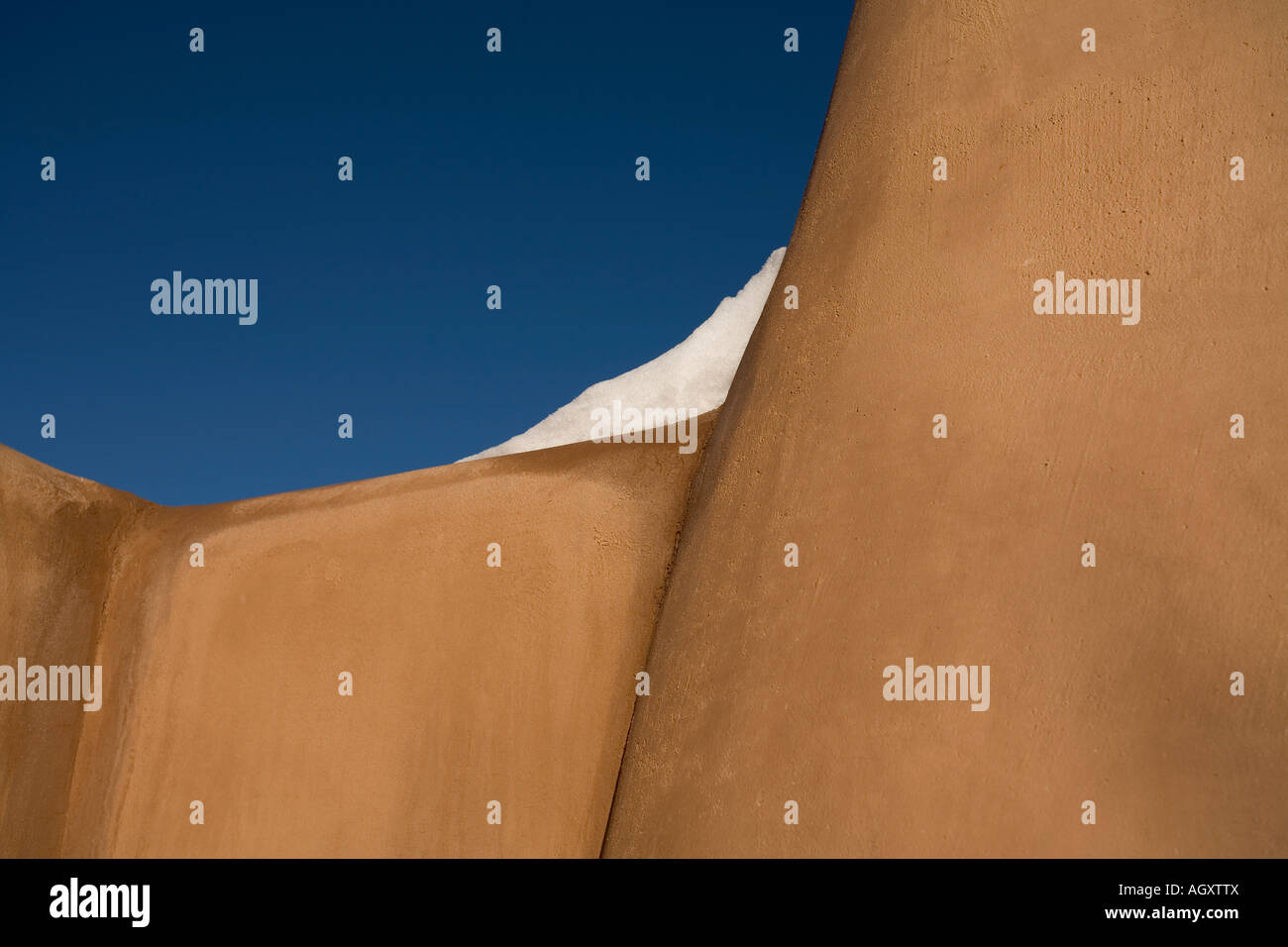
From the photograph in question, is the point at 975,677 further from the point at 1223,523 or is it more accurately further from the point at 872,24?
the point at 872,24

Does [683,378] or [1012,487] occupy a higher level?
[683,378]

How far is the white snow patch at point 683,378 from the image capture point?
33.4 metres

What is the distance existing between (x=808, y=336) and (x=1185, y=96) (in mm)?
2658

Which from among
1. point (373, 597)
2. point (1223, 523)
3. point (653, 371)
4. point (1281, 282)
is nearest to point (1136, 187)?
point (1281, 282)

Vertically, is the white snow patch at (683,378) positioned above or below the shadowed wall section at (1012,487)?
above

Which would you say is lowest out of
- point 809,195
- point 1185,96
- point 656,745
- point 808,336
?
point 656,745

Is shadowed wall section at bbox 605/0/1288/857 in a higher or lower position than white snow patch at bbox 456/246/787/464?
lower

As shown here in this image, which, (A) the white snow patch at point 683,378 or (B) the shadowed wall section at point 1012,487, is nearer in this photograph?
(B) the shadowed wall section at point 1012,487

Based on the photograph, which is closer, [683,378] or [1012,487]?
[1012,487]

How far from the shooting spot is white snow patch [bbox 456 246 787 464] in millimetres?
33375

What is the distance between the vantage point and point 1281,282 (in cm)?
554

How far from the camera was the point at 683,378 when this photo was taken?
34.3 metres

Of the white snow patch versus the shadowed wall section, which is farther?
the white snow patch
